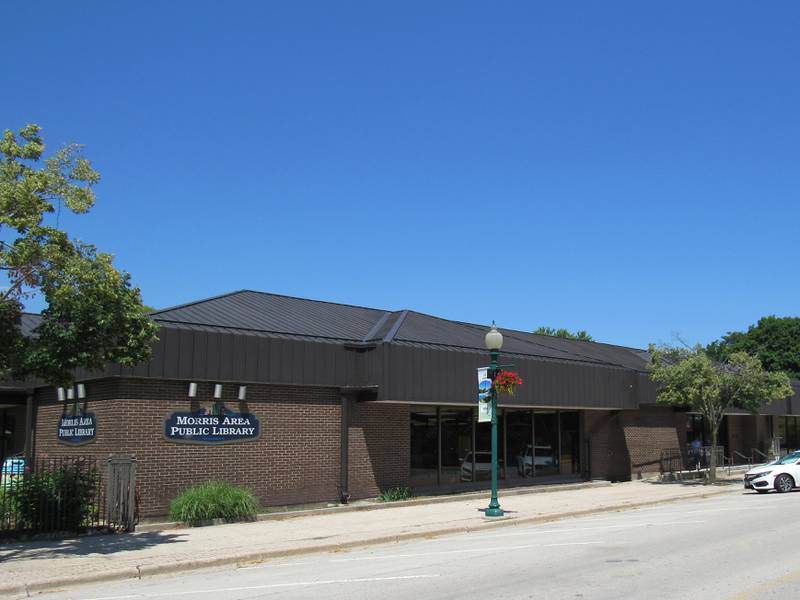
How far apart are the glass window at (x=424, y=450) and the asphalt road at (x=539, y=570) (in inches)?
262

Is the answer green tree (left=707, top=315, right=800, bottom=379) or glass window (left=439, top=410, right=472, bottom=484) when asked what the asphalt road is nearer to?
glass window (left=439, top=410, right=472, bottom=484)

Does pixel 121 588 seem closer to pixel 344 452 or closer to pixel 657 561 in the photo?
pixel 657 561

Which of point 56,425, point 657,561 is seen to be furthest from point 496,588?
point 56,425

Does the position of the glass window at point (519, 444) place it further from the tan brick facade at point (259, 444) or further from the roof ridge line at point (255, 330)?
the roof ridge line at point (255, 330)

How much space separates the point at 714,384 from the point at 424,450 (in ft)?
35.5

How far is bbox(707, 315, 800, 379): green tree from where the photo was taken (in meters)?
71.1

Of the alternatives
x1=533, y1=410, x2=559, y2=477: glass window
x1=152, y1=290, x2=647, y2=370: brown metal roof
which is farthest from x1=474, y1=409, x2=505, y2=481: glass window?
x1=152, y1=290, x2=647, y2=370: brown metal roof

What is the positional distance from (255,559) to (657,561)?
6.42m

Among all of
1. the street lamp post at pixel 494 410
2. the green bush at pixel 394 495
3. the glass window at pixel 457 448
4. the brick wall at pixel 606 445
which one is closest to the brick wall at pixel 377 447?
the green bush at pixel 394 495

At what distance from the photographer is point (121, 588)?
36.0ft

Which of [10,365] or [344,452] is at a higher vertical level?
[10,365]

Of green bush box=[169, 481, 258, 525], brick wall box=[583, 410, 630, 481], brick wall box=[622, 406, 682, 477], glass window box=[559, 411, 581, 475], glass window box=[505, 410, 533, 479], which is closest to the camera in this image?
green bush box=[169, 481, 258, 525]

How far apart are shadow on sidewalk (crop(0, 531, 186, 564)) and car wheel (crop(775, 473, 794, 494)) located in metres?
19.6

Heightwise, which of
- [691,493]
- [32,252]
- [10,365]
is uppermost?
[32,252]
